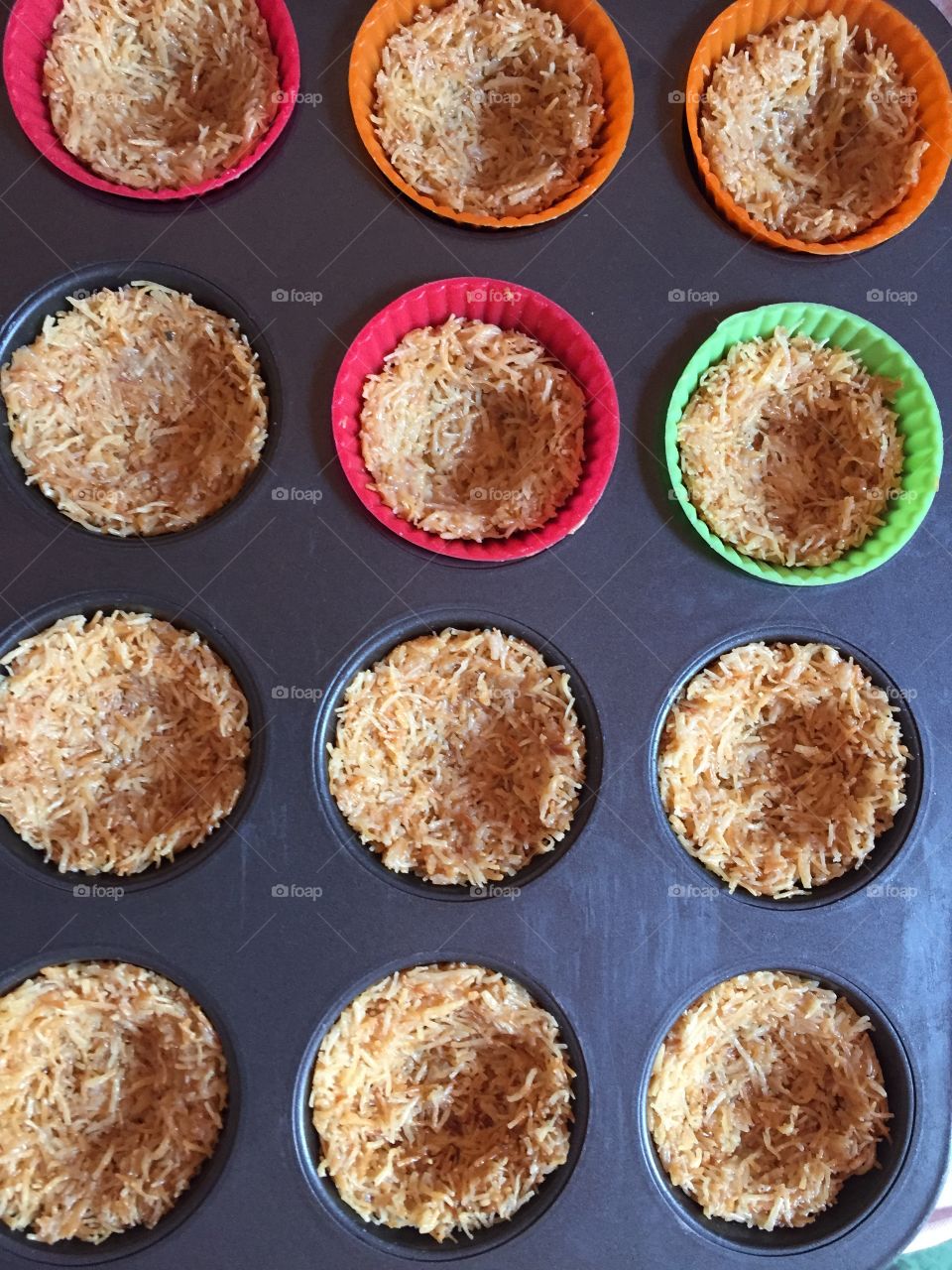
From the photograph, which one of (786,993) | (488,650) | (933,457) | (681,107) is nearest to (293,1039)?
(488,650)

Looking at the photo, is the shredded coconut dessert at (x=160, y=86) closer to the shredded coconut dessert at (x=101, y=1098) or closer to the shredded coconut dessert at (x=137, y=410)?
the shredded coconut dessert at (x=137, y=410)

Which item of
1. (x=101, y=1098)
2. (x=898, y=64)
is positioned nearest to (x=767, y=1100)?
(x=101, y=1098)

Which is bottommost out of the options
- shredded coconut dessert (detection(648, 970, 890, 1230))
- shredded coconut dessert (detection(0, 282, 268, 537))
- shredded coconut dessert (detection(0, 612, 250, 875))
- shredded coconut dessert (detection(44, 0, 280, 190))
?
shredded coconut dessert (detection(648, 970, 890, 1230))

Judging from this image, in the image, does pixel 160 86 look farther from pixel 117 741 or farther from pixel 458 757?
pixel 458 757

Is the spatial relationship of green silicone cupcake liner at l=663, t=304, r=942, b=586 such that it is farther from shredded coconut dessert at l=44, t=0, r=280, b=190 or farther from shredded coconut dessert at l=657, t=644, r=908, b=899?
shredded coconut dessert at l=44, t=0, r=280, b=190

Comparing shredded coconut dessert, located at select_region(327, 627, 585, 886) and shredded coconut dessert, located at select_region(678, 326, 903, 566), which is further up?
shredded coconut dessert, located at select_region(678, 326, 903, 566)

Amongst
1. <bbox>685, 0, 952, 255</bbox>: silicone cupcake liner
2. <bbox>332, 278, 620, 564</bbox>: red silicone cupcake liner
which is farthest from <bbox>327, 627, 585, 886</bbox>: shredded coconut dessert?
<bbox>685, 0, 952, 255</bbox>: silicone cupcake liner

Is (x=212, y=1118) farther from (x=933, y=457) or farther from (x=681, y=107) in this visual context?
(x=681, y=107)
